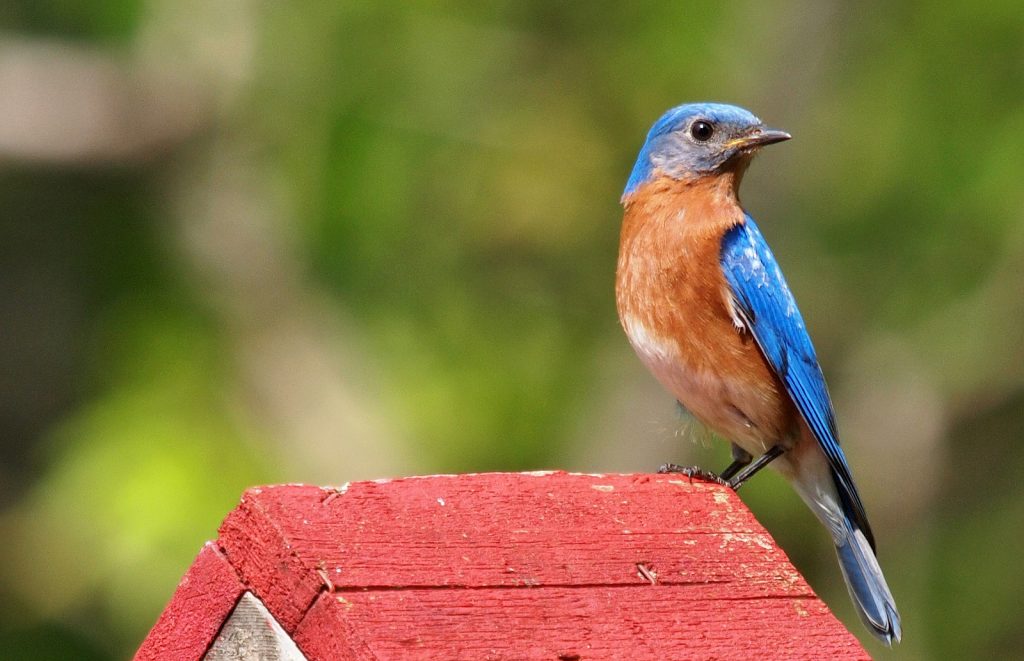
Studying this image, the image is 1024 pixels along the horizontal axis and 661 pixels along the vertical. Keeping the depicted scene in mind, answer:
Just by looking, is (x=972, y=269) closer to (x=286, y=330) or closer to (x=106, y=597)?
(x=286, y=330)

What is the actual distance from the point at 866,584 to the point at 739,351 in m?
0.80

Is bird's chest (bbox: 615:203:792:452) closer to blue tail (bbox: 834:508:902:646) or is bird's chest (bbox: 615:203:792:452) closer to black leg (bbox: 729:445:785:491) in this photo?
black leg (bbox: 729:445:785:491)

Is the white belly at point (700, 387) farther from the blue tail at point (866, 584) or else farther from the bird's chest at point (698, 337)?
the blue tail at point (866, 584)

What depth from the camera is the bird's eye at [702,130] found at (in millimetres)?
5410

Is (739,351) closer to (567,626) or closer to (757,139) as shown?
(757,139)

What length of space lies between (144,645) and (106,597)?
673 cm

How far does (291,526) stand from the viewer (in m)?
2.68

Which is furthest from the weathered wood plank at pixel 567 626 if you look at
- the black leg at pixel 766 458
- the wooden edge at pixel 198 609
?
the black leg at pixel 766 458

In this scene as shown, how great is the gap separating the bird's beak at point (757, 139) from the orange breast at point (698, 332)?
44cm

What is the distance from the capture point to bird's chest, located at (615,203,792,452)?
4703 mm

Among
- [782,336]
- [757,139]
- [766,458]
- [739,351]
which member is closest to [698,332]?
[739,351]

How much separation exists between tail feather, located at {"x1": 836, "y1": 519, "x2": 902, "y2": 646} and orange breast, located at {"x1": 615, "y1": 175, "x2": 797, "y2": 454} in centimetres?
40

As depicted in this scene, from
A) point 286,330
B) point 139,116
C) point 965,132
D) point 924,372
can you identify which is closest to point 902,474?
point 924,372

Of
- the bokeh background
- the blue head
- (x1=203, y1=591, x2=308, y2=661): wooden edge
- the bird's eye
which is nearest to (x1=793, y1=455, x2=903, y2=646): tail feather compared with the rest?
the blue head
